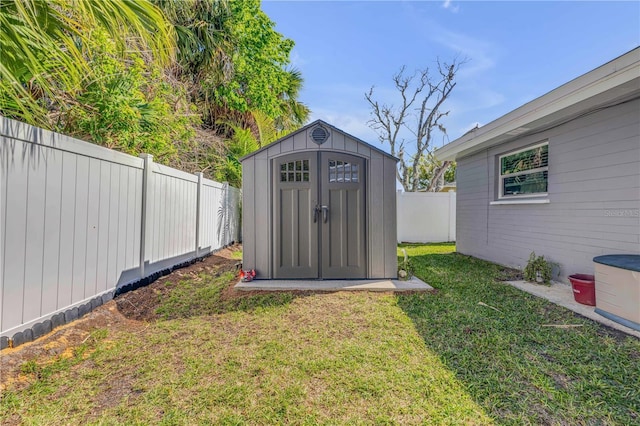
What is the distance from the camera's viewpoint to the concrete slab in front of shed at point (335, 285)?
395 cm

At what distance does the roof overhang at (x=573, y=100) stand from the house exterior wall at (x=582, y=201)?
0.19 metres

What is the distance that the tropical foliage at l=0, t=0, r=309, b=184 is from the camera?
1726 mm

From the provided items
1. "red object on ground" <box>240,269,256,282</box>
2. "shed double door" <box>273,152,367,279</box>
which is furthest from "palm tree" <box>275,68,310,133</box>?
"red object on ground" <box>240,269,256,282</box>

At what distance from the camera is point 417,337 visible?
8.49 feet

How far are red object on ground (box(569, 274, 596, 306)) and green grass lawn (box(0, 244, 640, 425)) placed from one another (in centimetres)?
A: 69

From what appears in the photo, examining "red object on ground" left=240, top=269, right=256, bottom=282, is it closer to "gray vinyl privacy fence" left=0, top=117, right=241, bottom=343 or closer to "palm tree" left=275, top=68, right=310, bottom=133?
"gray vinyl privacy fence" left=0, top=117, right=241, bottom=343

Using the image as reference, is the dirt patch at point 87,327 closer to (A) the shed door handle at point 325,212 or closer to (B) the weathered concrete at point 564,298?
(A) the shed door handle at point 325,212

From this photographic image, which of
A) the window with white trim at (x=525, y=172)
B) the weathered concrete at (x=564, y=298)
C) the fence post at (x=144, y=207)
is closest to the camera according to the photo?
the weathered concrete at (x=564, y=298)

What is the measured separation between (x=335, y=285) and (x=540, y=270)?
10.7ft

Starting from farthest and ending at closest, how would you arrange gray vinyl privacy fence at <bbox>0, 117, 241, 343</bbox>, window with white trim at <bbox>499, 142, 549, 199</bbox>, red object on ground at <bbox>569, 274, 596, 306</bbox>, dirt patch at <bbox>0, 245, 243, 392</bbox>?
window with white trim at <bbox>499, 142, 549, 199</bbox> → red object on ground at <bbox>569, 274, 596, 306</bbox> → gray vinyl privacy fence at <bbox>0, 117, 241, 343</bbox> → dirt patch at <bbox>0, 245, 243, 392</bbox>

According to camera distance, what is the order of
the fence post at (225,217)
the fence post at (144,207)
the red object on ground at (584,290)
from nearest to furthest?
1. the red object on ground at (584,290)
2. the fence post at (144,207)
3. the fence post at (225,217)

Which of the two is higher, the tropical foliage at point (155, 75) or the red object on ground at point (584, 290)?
the tropical foliage at point (155, 75)

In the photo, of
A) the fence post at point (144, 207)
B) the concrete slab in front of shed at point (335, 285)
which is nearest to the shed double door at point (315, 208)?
the concrete slab in front of shed at point (335, 285)

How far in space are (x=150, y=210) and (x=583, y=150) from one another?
6156 mm
